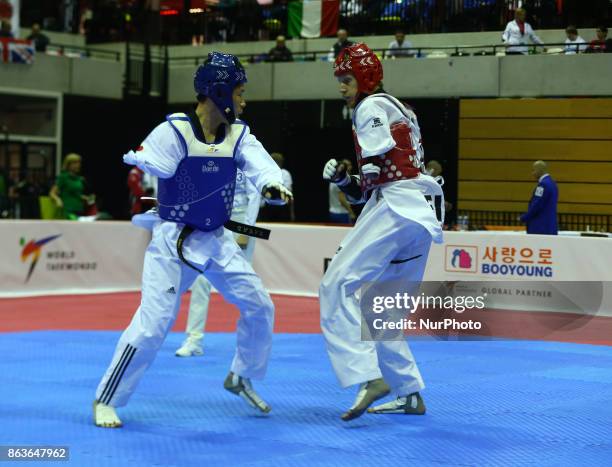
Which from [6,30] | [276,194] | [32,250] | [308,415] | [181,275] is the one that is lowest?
[308,415]

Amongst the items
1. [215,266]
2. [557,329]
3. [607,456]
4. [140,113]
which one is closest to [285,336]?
[557,329]

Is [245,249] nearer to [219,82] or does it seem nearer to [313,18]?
[219,82]

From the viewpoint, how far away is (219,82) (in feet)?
18.8

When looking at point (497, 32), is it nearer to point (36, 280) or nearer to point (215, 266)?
point (36, 280)

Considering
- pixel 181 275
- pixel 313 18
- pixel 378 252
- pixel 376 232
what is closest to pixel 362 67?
pixel 376 232

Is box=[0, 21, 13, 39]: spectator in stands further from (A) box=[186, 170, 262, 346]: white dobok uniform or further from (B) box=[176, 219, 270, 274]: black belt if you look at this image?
(B) box=[176, 219, 270, 274]: black belt

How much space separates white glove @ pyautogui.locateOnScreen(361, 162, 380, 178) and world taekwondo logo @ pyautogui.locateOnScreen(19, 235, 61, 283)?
27.5ft

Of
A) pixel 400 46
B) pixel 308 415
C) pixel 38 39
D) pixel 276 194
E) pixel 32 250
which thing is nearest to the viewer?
pixel 276 194

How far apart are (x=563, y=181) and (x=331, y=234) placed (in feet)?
20.7

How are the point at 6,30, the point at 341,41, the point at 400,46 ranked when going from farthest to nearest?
the point at 6,30, the point at 341,41, the point at 400,46

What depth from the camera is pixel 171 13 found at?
73.9ft

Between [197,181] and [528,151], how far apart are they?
1373 cm

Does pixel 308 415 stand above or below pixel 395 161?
below

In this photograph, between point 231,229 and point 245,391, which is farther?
point 245,391
